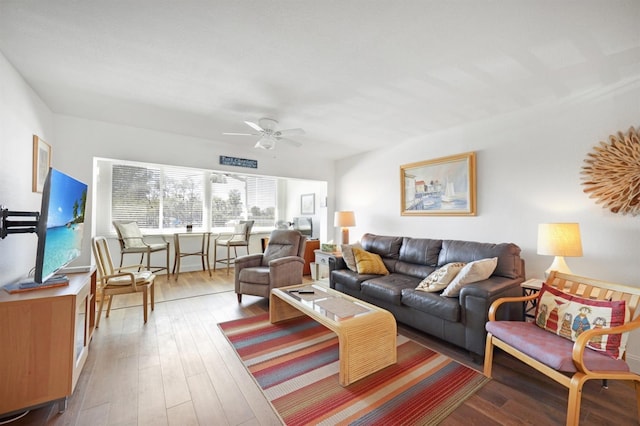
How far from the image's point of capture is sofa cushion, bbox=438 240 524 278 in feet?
8.40

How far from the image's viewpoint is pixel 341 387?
1.82 metres

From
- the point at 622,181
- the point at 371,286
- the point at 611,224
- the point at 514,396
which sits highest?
the point at 622,181

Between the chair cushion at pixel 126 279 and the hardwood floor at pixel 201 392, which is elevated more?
the chair cushion at pixel 126 279

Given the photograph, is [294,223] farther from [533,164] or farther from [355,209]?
[533,164]

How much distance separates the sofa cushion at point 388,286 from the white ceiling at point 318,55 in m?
1.97

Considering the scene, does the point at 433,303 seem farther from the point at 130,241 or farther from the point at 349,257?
the point at 130,241

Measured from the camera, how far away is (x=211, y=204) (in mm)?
5996

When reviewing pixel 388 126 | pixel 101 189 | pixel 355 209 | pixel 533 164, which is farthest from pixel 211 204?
pixel 533 164

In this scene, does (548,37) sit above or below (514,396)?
above

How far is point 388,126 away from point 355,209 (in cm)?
192

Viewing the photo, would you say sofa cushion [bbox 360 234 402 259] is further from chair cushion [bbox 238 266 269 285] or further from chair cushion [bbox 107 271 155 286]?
chair cushion [bbox 107 271 155 286]

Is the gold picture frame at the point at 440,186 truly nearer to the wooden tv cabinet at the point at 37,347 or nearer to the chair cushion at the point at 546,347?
the chair cushion at the point at 546,347

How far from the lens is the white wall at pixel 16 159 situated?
6.40 feet

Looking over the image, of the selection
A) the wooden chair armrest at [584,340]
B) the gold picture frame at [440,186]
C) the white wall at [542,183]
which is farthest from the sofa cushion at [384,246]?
the wooden chair armrest at [584,340]
